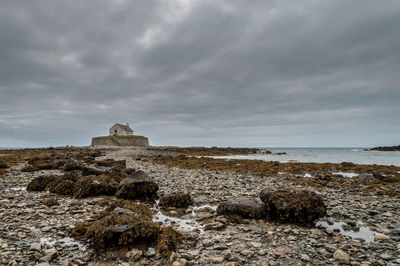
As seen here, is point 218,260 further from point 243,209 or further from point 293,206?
point 293,206

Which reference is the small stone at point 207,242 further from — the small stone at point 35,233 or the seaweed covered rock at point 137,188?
the seaweed covered rock at point 137,188

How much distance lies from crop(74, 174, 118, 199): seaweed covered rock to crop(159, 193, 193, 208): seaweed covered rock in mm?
2737

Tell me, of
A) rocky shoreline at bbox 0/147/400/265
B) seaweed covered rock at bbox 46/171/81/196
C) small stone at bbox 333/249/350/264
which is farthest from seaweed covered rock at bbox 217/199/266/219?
seaweed covered rock at bbox 46/171/81/196

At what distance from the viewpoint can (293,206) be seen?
620 cm

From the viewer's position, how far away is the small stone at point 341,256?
13.9ft

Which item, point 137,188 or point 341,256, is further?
point 137,188

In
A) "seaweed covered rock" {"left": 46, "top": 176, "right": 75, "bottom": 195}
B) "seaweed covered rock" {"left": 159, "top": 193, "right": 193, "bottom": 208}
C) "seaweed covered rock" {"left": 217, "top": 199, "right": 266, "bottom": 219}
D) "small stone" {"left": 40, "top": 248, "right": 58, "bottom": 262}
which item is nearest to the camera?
"small stone" {"left": 40, "top": 248, "right": 58, "bottom": 262}

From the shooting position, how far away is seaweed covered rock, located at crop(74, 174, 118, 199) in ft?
28.7

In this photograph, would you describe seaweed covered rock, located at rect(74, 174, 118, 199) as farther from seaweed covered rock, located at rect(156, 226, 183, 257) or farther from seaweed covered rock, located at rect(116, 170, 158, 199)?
seaweed covered rock, located at rect(156, 226, 183, 257)

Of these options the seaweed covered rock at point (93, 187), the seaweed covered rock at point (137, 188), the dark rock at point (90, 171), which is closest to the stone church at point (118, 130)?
the dark rock at point (90, 171)

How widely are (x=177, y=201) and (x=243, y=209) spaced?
97.3 inches

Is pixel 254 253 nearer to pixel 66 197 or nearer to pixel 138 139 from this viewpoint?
pixel 66 197

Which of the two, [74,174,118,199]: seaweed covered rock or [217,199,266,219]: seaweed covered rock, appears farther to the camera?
[74,174,118,199]: seaweed covered rock

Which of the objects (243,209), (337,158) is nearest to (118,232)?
(243,209)
